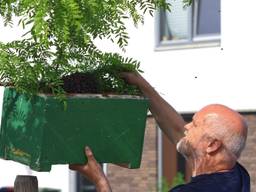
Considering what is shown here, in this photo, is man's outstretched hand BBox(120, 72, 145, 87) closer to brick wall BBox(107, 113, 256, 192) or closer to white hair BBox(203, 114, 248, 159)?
white hair BBox(203, 114, 248, 159)

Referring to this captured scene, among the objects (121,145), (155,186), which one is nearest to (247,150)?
(155,186)

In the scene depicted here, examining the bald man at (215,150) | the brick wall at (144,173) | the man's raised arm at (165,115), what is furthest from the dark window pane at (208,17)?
the bald man at (215,150)

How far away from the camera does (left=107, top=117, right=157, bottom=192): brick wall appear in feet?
55.0

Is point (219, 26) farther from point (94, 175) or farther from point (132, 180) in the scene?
point (94, 175)

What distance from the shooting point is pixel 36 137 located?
16.3ft

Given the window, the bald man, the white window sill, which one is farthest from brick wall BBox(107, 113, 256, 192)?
the bald man

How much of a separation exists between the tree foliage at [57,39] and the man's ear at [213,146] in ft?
2.41

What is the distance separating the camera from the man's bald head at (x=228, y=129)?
180 inches

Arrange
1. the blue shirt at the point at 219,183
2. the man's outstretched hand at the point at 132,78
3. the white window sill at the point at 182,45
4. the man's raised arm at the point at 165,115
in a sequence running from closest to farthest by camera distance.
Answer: the blue shirt at the point at 219,183, the man's outstretched hand at the point at 132,78, the man's raised arm at the point at 165,115, the white window sill at the point at 182,45

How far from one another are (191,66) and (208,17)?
0.89 m

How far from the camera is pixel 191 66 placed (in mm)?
16438

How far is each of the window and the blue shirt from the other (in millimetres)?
11983

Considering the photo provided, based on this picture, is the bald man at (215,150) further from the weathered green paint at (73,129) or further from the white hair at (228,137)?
the weathered green paint at (73,129)

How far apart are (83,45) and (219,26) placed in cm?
1158
